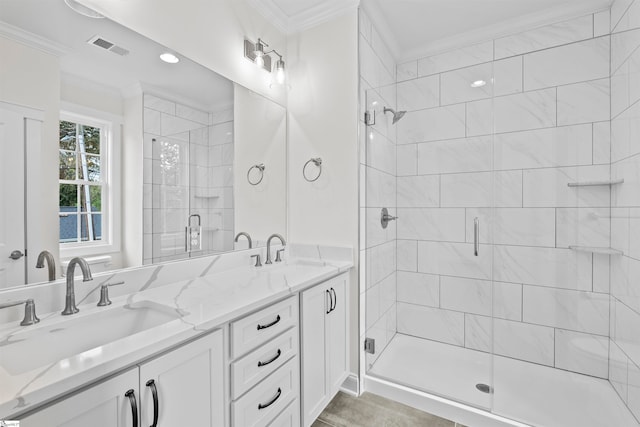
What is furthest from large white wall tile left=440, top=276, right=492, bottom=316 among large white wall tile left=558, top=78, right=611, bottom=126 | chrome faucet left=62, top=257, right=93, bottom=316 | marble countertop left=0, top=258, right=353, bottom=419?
chrome faucet left=62, top=257, right=93, bottom=316

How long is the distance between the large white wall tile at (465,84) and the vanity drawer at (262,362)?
2.18 m

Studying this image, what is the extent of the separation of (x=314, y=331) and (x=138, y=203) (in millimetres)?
1094

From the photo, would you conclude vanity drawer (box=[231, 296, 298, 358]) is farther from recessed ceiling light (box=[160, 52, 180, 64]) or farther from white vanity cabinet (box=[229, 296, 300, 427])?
recessed ceiling light (box=[160, 52, 180, 64])

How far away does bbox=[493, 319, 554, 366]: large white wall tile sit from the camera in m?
2.11

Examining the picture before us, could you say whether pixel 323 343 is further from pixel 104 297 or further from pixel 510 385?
pixel 510 385

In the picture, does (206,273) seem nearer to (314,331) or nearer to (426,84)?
(314,331)

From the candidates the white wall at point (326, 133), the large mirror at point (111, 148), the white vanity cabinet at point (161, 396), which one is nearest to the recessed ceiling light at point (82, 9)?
the large mirror at point (111, 148)

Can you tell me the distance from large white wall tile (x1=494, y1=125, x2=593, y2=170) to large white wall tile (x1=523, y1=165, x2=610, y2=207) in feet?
0.17

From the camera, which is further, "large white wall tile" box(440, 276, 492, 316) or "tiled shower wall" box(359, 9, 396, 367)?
"large white wall tile" box(440, 276, 492, 316)

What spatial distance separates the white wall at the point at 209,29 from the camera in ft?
4.49

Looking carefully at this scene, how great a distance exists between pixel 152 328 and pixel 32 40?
→ 112 centimetres

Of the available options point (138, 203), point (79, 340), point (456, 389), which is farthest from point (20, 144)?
point (456, 389)

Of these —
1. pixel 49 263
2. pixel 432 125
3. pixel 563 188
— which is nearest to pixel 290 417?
pixel 49 263

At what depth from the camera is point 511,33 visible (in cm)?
226
